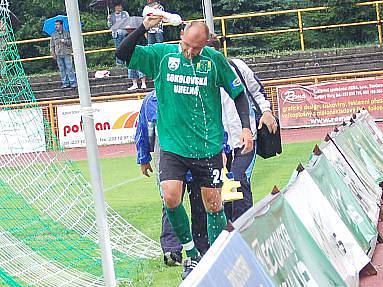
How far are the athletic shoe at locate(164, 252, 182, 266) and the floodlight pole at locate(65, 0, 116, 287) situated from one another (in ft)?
5.43

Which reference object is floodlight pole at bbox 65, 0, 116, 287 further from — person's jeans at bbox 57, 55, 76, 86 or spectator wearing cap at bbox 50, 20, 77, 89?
A: person's jeans at bbox 57, 55, 76, 86

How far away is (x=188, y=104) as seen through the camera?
7867 millimetres

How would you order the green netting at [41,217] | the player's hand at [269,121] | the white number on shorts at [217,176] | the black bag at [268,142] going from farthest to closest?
the black bag at [268,142]
the green netting at [41,217]
the player's hand at [269,121]
the white number on shorts at [217,176]

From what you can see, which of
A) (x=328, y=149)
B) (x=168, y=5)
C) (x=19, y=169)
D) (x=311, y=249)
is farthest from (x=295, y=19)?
(x=311, y=249)

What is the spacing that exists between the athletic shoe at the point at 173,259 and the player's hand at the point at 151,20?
2.57 metres

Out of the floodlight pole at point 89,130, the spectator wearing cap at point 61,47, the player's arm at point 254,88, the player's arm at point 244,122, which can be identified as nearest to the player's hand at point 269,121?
the player's arm at point 254,88

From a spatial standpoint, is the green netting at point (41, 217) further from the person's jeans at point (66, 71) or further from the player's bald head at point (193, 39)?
the person's jeans at point (66, 71)

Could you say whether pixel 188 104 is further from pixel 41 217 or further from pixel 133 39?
pixel 41 217

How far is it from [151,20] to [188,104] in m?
0.79

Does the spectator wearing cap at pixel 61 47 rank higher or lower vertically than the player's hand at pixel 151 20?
lower

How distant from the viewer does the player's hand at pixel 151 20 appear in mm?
7492

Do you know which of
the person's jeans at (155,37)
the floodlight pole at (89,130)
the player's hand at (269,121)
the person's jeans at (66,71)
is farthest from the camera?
the person's jeans at (66,71)

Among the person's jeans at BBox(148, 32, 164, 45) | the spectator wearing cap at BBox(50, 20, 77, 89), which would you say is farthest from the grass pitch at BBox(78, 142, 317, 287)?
the spectator wearing cap at BBox(50, 20, 77, 89)

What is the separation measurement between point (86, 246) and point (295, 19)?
30.8 meters
